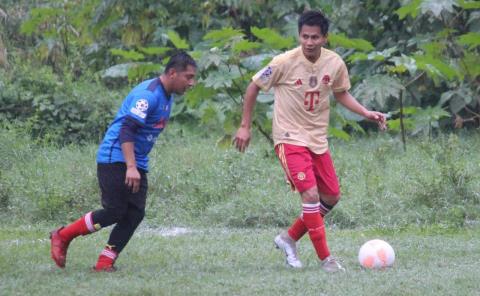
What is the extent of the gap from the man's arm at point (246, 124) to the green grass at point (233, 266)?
0.82 m

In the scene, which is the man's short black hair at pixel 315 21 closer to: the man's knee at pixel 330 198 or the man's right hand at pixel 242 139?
the man's right hand at pixel 242 139

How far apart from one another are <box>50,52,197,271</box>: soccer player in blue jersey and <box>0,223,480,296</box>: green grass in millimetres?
222

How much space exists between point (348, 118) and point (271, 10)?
7.81 ft

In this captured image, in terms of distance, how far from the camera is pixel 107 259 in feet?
21.2

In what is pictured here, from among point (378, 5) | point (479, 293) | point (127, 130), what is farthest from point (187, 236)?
point (378, 5)

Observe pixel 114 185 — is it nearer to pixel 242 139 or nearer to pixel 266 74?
pixel 242 139

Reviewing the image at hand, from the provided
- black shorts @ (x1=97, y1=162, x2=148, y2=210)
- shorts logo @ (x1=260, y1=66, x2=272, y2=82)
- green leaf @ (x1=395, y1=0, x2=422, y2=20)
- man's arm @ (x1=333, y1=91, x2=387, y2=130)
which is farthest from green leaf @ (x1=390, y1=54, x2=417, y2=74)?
black shorts @ (x1=97, y1=162, x2=148, y2=210)

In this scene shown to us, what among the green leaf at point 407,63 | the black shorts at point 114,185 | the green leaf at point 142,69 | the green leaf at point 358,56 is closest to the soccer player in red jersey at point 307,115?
the black shorts at point 114,185

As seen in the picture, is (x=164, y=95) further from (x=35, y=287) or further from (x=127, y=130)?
(x=35, y=287)

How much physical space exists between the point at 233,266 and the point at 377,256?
0.97 meters

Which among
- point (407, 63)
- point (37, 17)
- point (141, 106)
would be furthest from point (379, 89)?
point (37, 17)

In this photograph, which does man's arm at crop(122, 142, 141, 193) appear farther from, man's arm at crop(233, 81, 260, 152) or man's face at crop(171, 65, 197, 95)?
man's arm at crop(233, 81, 260, 152)

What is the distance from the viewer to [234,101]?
10.3m

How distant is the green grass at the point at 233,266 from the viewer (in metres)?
5.75
